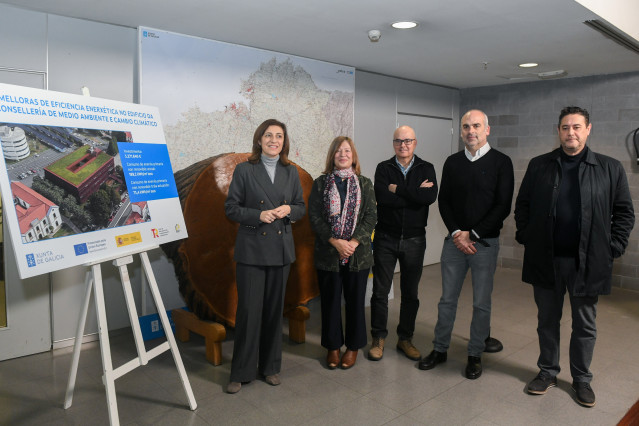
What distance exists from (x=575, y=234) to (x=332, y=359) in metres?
1.58

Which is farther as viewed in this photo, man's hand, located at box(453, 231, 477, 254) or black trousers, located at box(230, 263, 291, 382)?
man's hand, located at box(453, 231, 477, 254)

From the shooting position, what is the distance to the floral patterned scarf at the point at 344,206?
9.30ft

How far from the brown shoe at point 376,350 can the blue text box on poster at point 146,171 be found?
5.25 feet

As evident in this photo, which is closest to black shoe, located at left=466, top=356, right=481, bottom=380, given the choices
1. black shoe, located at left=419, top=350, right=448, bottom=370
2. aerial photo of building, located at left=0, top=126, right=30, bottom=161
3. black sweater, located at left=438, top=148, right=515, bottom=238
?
black shoe, located at left=419, top=350, right=448, bottom=370

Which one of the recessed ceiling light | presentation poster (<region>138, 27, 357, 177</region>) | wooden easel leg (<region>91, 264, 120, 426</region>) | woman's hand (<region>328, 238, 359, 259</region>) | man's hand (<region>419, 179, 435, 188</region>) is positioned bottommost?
wooden easel leg (<region>91, 264, 120, 426</region>)

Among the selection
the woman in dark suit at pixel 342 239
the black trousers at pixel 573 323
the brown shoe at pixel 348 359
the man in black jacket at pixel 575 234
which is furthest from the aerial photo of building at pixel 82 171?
the black trousers at pixel 573 323

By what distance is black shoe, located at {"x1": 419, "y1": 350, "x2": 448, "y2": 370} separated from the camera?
9.71ft

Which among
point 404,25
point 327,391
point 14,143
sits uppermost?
point 404,25

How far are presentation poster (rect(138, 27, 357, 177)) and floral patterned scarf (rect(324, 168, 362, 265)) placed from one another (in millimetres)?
1219

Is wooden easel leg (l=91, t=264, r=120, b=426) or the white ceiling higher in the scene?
the white ceiling

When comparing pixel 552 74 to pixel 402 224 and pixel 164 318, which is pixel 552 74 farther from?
pixel 164 318

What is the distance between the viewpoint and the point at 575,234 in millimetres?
2490

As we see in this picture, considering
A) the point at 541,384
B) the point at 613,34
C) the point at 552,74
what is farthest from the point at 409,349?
the point at 552,74

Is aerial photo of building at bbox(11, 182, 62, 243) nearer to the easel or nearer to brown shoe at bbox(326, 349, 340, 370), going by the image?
the easel
